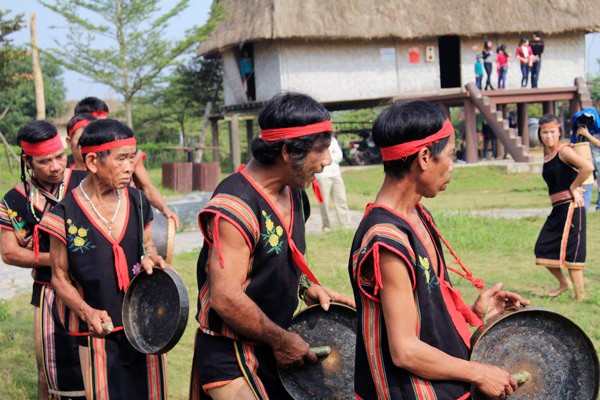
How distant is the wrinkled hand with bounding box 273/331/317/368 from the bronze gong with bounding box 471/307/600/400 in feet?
2.66

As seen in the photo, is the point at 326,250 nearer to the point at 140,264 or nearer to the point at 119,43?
the point at 140,264

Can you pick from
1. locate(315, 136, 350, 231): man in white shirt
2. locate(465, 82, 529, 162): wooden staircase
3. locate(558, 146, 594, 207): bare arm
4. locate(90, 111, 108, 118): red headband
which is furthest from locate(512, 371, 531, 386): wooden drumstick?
locate(465, 82, 529, 162): wooden staircase

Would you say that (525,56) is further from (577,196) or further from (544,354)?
(544,354)

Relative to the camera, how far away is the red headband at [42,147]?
15.2 ft

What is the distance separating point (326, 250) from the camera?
11234 mm

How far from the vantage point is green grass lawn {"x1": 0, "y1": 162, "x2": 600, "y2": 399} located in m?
6.34

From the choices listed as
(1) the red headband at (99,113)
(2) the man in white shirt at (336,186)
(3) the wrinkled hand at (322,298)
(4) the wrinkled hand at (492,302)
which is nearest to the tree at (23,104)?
(2) the man in white shirt at (336,186)

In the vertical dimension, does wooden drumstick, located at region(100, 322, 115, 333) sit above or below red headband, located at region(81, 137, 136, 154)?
below

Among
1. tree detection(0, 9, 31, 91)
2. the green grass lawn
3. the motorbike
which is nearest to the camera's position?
the green grass lawn

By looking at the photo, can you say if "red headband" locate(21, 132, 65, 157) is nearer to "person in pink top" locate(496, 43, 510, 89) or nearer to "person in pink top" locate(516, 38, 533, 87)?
"person in pink top" locate(496, 43, 510, 89)

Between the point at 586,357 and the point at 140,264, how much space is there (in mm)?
2219

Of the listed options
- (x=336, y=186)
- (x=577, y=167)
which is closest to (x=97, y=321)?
(x=577, y=167)

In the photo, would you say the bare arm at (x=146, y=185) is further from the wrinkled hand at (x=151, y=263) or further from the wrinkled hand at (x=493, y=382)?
the wrinkled hand at (x=493, y=382)

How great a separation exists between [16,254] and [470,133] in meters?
21.2
